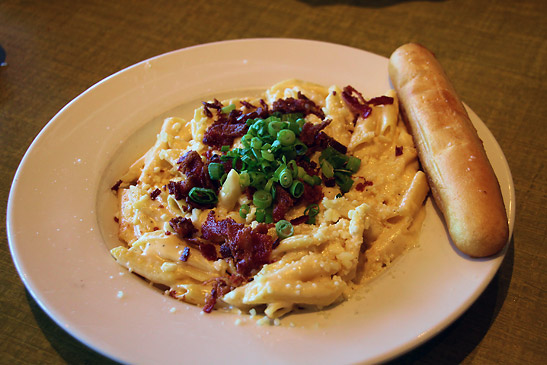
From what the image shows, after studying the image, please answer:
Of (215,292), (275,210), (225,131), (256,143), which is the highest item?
(256,143)

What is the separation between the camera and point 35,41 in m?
4.54

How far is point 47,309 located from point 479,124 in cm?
266

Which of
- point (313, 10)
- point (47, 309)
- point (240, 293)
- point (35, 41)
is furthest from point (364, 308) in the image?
point (35, 41)

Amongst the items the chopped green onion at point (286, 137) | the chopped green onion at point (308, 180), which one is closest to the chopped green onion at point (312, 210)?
the chopped green onion at point (308, 180)

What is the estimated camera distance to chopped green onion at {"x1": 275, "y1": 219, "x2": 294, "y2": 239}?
2.60 meters

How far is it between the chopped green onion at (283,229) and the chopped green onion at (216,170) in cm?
47

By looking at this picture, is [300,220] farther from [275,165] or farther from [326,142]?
[326,142]

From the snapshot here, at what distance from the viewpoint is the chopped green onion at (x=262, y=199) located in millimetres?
2699

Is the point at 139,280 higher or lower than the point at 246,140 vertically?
lower

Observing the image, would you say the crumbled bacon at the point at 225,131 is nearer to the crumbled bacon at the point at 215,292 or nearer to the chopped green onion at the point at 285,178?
the chopped green onion at the point at 285,178

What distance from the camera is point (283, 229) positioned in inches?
103

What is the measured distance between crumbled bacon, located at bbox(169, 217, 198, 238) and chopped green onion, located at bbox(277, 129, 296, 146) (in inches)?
27.1

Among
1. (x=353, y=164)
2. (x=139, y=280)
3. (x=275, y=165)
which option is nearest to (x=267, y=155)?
(x=275, y=165)

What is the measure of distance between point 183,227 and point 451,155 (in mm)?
1518
